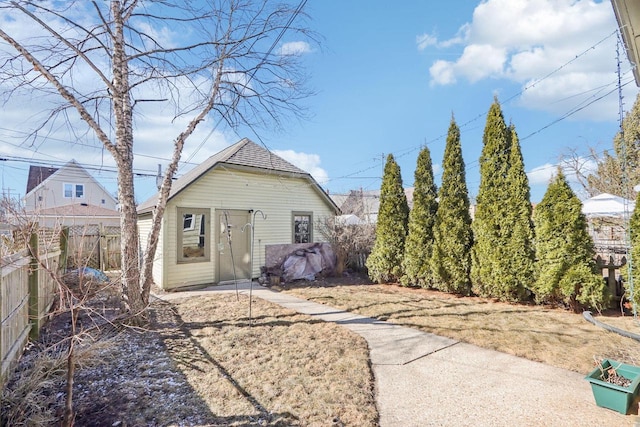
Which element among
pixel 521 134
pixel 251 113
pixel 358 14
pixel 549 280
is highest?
pixel 358 14

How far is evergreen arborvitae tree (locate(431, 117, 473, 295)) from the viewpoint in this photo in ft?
25.5

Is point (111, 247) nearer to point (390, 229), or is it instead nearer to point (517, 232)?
point (390, 229)

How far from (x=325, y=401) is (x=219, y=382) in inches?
46.3

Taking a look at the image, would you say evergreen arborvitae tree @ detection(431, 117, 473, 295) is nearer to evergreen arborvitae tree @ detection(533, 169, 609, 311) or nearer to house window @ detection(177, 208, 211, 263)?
evergreen arborvitae tree @ detection(533, 169, 609, 311)

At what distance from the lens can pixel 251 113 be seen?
6.60 metres

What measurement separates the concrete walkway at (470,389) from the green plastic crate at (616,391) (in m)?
0.07

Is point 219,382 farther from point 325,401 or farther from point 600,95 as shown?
point 600,95

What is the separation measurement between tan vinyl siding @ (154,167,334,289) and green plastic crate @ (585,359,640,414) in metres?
8.25

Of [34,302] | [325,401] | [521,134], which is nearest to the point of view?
[325,401]

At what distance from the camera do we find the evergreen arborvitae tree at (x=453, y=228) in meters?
7.77

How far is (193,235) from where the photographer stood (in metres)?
8.98

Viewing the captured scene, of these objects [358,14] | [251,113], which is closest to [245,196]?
[251,113]

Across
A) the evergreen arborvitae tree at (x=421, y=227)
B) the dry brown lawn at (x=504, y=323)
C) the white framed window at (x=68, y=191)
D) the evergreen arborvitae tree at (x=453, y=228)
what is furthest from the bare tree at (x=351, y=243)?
the white framed window at (x=68, y=191)

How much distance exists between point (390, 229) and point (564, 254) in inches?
171
